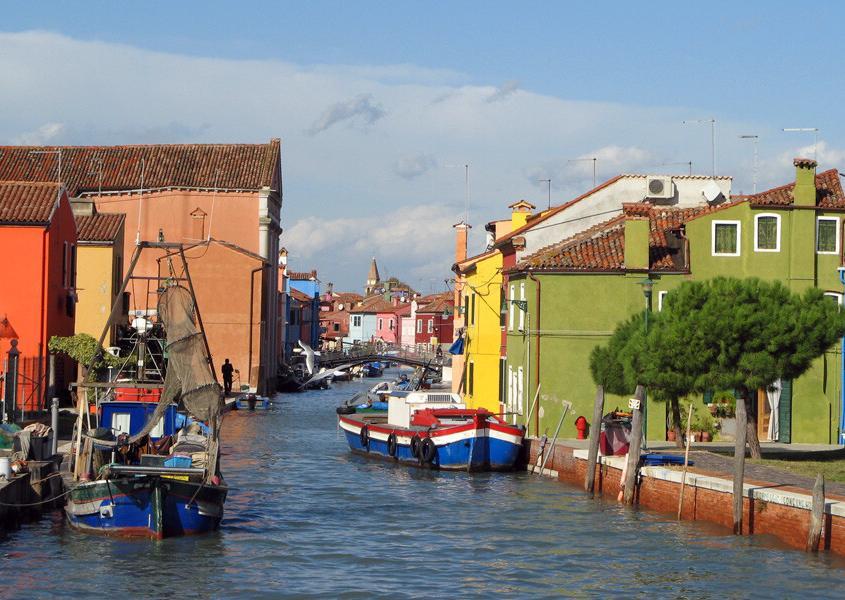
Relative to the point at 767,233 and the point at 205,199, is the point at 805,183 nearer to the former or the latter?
the point at 767,233

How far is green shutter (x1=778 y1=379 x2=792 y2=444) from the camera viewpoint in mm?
40625

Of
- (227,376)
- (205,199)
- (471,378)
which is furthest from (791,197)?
(205,199)

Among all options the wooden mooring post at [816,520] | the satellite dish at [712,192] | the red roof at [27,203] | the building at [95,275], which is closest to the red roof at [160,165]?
the building at [95,275]

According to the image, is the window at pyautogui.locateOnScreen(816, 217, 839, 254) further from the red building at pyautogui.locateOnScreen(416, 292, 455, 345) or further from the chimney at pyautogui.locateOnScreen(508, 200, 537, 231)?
the red building at pyautogui.locateOnScreen(416, 292, 455, 345)

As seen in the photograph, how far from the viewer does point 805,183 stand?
40.7 metres

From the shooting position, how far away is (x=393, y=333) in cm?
19412

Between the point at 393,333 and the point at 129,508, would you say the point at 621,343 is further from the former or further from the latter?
the point at 393,333

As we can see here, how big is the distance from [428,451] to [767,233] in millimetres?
12026

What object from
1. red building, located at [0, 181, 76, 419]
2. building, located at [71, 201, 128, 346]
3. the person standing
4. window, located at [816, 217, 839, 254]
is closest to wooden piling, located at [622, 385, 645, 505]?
window, located at [816, 217, 839, 254]

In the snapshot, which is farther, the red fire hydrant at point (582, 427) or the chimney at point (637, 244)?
the chimney at point (637, 244)

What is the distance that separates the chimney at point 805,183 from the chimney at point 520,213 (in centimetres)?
1485

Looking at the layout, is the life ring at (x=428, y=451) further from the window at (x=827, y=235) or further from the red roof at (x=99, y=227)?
the red roof at (x=99, y=227)

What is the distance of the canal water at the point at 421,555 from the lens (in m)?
22.9

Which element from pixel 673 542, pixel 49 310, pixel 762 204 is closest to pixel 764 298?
pixel 673 542
